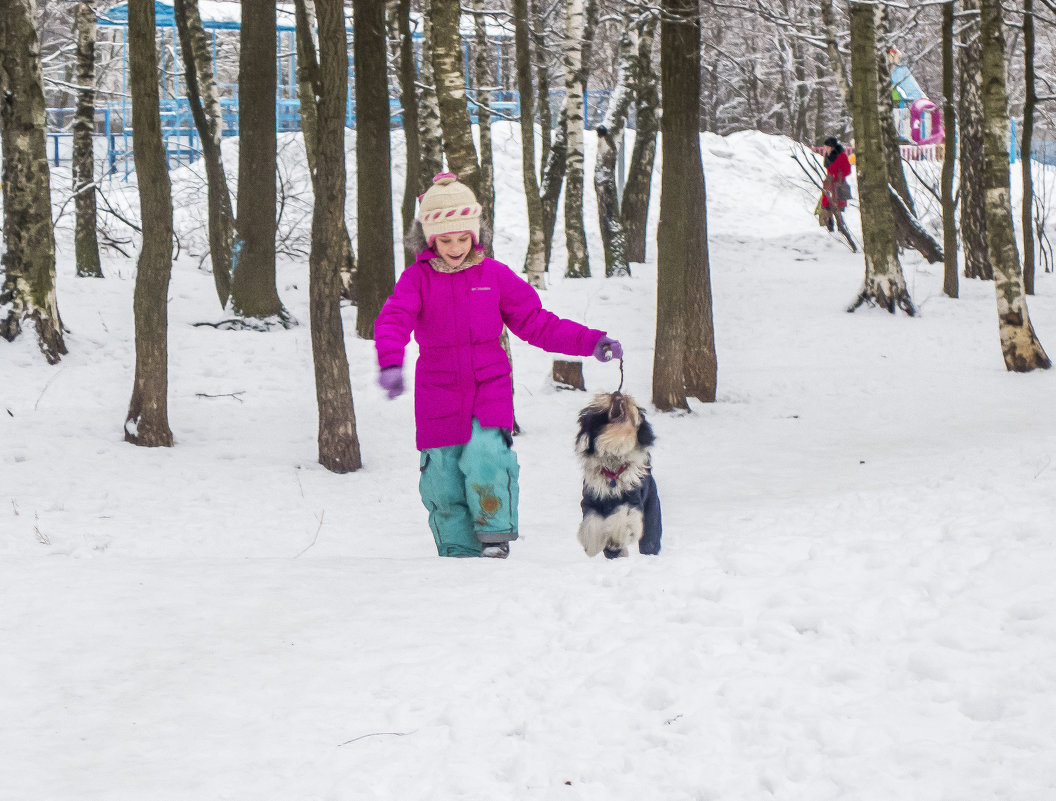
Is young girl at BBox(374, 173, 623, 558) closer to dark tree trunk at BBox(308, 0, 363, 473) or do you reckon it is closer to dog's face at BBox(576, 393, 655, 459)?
dog's face at BBox(576, 393, 655, 459)

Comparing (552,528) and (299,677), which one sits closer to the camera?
(299,677)

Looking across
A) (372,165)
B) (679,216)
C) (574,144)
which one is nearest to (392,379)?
(679,216)

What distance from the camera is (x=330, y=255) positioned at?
8.91 meters

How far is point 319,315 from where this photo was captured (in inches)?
353

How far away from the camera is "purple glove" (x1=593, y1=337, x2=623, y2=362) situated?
492 centimetres

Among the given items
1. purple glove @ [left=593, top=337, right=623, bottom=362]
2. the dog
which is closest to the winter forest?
the dog

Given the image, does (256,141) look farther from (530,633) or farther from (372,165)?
(530,633)

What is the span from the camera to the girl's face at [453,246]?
5.09 metres

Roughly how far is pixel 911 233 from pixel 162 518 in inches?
594

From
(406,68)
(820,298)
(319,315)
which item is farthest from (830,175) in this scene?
(319,315)

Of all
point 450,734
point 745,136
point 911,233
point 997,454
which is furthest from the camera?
point 745,136

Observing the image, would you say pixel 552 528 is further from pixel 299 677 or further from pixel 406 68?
pixel 406 68

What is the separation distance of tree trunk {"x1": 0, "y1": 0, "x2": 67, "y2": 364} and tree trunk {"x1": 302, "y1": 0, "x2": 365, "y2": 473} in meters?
3.10

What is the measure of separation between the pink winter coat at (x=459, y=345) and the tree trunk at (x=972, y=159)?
14.4m
